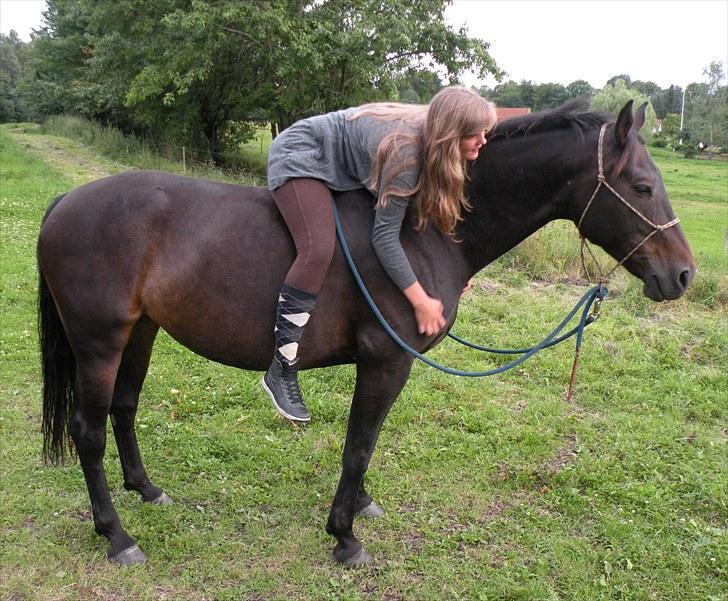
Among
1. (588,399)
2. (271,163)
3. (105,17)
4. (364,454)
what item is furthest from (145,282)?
(105,17)

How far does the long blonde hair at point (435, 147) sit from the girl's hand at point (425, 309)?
348 millimetres

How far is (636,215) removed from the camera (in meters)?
2.47

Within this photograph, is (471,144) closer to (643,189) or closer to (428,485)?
(643,189)

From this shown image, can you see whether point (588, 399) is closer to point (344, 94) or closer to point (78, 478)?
point (78, 478)

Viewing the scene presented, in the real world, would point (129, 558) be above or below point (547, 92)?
below

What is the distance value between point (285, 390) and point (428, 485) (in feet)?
4.63

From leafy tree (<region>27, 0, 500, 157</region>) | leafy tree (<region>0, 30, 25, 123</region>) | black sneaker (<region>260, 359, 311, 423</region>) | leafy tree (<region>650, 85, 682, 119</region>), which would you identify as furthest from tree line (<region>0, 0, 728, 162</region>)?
leafy tree (<region>650, 85, 682, 119</region>)

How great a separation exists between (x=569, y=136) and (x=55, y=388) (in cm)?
297

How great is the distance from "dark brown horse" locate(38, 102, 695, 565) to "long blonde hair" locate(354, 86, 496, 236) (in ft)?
0.70

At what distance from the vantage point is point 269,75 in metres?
17.9

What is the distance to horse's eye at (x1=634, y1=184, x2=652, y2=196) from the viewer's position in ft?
7.98

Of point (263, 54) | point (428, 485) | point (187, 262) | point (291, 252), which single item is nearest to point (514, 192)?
point (291, 252)

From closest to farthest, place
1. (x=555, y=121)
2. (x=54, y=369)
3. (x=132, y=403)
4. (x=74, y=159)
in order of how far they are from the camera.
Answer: (x=555, y=121)
(x=54, y=369)
(x=132, y=403)
(x=74, y=159)

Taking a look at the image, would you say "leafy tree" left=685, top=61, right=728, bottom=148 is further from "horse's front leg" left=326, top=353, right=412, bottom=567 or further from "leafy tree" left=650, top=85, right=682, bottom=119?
"horse's front leg" left=326, top=353, right=412, bottom=567
